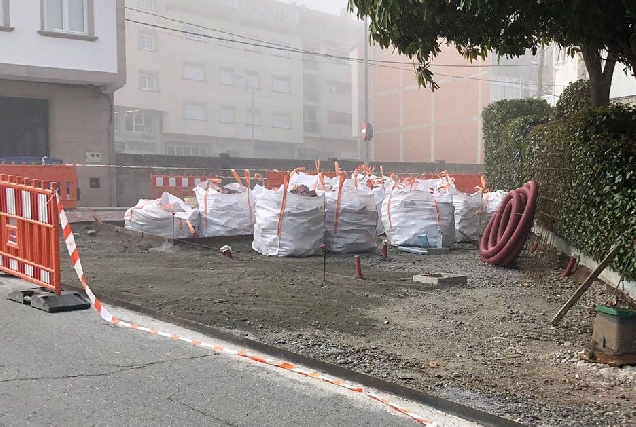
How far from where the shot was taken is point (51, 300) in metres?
6.46

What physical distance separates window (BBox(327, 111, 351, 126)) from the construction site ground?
5833cm

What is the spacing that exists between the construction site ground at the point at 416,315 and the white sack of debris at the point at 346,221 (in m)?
0.36

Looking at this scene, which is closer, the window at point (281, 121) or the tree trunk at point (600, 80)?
A: the tree trunk at point (600, 80)

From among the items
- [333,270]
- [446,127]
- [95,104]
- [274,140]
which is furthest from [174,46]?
[333,270]

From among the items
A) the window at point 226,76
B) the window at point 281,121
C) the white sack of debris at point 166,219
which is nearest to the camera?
the white sack of debris at point 166,219

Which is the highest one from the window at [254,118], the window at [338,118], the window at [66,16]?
the window at [338,118]

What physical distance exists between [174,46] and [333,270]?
165ft

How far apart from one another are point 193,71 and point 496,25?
5118 centimetres

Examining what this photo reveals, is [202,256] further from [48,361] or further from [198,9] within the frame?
[198,9]

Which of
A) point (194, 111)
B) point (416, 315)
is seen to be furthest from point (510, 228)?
point (194, 111)

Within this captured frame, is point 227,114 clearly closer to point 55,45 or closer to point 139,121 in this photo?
point 139,121

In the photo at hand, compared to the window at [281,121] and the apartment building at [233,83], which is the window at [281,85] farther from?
the window at [281,121]

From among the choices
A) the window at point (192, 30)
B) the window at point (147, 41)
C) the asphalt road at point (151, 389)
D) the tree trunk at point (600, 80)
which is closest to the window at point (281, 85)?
the window at point (192, 30)

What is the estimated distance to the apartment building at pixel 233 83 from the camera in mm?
53844
